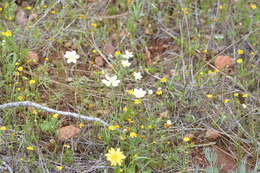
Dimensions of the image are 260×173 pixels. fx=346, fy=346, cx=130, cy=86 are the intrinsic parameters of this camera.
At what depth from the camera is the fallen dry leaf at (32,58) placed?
9.27 feet

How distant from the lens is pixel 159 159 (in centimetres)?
218

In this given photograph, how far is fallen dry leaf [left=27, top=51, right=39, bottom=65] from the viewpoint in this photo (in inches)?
111

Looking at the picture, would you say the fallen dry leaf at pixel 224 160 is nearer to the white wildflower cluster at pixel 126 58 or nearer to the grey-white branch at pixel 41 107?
the grey-white branch at pixel 41 107

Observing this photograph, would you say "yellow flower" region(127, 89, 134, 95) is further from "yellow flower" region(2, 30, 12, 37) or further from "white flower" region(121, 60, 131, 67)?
"yellow flower" region(2, 30, 12, 37)

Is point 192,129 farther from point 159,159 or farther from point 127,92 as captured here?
point 127,92

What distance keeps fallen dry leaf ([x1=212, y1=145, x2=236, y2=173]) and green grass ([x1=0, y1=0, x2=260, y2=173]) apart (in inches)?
1.9

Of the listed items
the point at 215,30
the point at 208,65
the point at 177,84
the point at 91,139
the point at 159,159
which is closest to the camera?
the point at 159,159

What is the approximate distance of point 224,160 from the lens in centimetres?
225

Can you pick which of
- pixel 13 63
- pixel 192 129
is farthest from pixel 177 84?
pixel 13 63

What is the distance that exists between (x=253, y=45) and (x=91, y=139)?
1.70 meters

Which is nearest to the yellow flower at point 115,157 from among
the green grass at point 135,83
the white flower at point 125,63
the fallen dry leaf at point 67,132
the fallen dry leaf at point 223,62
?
the green grass at point 135,83

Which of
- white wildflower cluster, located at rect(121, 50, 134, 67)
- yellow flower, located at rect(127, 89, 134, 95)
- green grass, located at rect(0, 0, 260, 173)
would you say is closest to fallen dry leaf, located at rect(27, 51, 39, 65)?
green grass, located at rect(0, 0, 260, 173)

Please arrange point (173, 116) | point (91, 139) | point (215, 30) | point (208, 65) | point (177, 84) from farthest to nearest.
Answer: point (215, 30)
point (208, 65)
point (177, 84)
point (173, 116)
point (91, 139)

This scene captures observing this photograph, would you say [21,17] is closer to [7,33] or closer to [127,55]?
[7,33]
